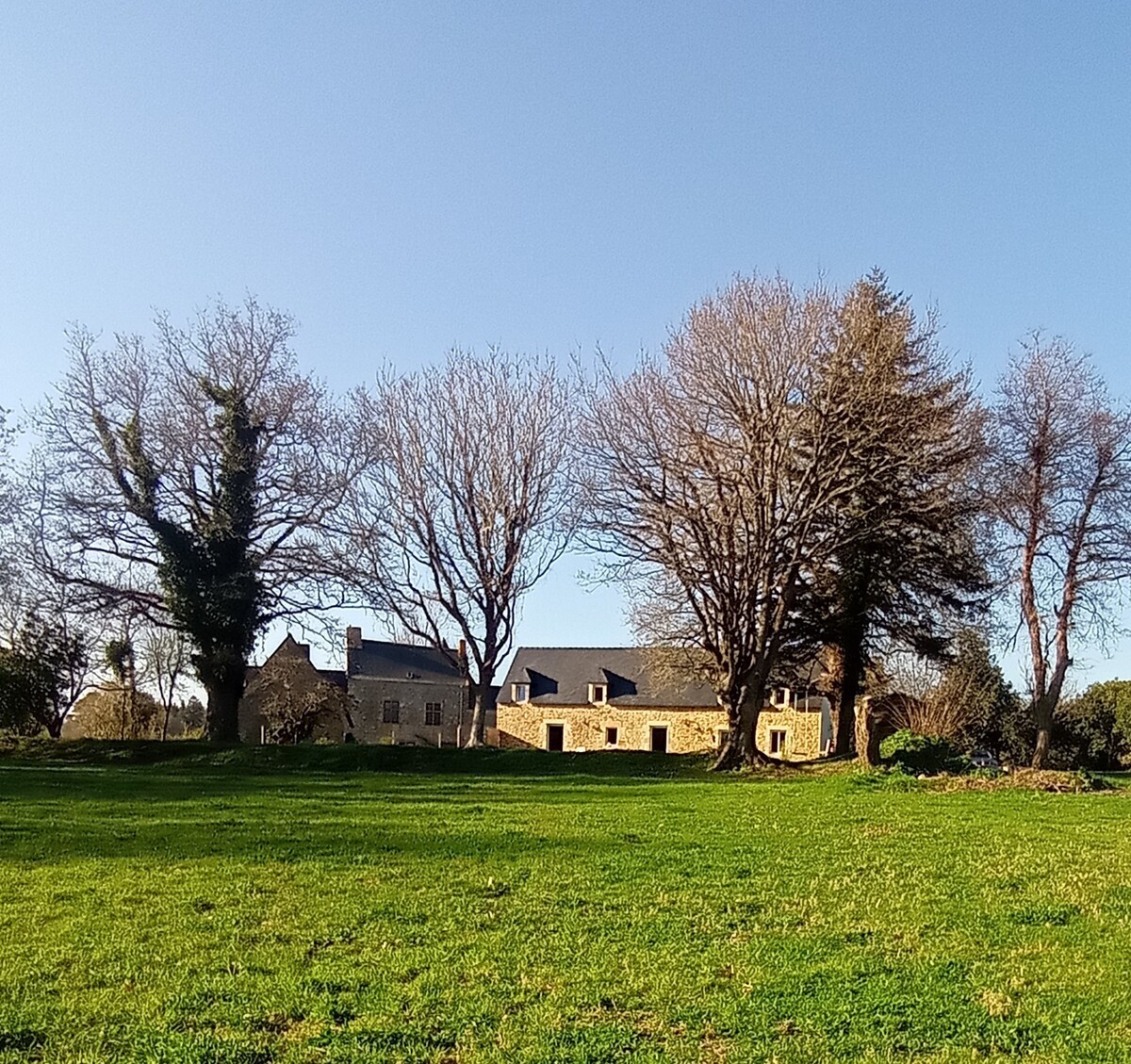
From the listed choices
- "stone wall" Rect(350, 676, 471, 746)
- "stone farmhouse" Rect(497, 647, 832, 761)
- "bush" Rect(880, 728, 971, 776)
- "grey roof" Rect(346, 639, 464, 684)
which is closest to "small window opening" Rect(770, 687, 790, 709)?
"stone farmhouse" Rect(497, 647, 832, 761)

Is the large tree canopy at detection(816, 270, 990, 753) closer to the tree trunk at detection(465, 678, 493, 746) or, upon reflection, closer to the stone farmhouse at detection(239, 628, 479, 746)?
the tree trunk at detection(465, 678, 493, 746)

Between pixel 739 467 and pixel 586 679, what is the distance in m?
27.0

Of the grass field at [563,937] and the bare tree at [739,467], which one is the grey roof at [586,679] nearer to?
the bare tree at [739,467]

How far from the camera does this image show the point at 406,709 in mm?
49656

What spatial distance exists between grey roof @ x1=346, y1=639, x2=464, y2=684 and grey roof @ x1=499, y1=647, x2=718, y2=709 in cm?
363

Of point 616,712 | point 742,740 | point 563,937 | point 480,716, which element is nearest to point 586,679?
point 616,712

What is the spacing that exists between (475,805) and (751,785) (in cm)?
571

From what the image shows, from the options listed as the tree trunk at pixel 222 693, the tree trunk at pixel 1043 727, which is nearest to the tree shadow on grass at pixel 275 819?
the tree trunk at pixel 222 693

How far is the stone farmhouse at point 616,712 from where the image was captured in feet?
136

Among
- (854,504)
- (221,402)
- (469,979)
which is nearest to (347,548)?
(221,402)

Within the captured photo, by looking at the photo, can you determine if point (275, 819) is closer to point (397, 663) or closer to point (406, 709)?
point (406, 709)

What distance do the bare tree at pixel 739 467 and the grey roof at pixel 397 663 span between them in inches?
1132

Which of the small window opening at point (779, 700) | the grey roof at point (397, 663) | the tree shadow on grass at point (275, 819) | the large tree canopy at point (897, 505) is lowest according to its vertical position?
the tree shadow on grass at point (275, 819)

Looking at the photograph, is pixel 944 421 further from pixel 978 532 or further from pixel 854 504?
pixel 978 532
